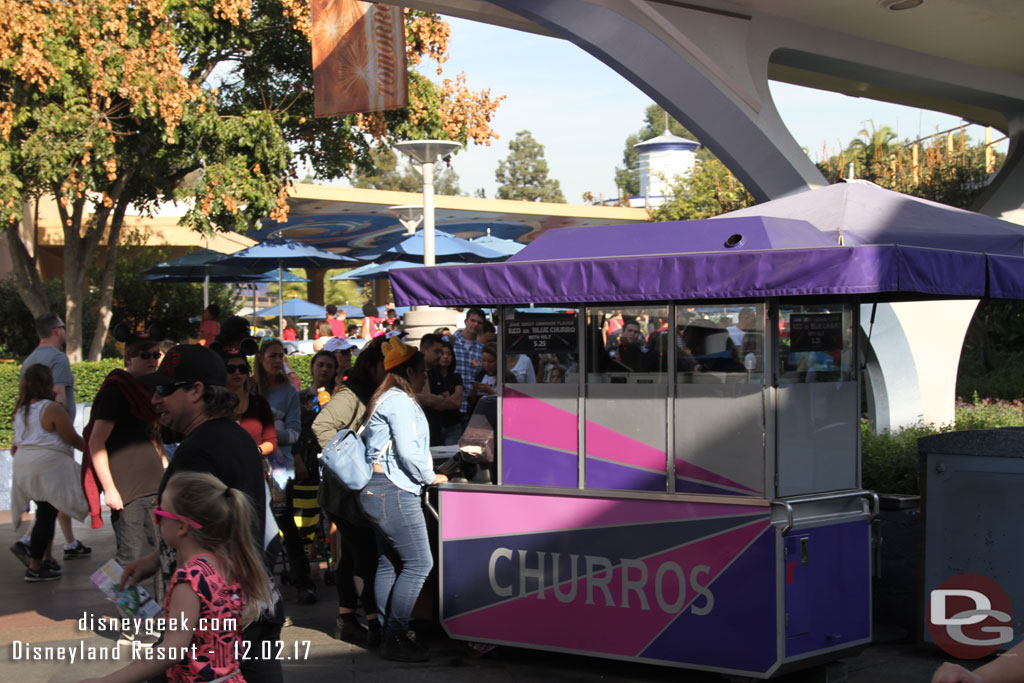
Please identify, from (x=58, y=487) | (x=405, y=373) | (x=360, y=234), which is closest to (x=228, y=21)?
(x=58, y=487)

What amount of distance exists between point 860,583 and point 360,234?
2898cm

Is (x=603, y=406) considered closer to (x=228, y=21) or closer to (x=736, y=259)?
(x=736, y=259)

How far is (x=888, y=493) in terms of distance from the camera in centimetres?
760

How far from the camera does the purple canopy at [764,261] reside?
17.3ft

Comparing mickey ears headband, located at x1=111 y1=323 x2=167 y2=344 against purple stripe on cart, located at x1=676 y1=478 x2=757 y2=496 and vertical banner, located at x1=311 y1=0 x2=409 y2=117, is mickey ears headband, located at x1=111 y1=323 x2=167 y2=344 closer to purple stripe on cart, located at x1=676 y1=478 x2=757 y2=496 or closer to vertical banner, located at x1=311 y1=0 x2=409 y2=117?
purple stripe on cart, located at x1=676 y1=478 x2=757 y2=496

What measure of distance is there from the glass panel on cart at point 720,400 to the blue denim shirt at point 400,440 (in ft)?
4.82

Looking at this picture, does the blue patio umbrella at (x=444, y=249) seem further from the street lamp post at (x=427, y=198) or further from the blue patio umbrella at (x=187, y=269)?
the street lamp post at (x=427, y=198)

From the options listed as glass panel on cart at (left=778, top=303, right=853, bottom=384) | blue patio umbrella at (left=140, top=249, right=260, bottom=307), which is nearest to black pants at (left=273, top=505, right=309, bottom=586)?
glass panel on cart at (left=778, top=303, right=853, bottom=384)

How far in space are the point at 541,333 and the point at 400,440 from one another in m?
1.05

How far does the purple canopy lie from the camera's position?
526cm

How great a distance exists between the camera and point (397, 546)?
625 centimetres

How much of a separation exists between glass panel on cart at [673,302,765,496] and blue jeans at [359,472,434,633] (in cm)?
154

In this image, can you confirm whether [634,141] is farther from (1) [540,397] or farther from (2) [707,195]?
(1) [540,397]

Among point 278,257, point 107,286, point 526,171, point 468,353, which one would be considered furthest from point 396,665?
point 526,171
